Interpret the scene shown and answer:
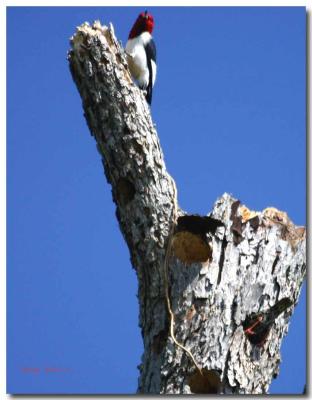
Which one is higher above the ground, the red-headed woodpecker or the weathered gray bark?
the red-headed woodpecker

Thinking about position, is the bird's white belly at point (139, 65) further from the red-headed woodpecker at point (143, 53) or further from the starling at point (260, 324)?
the starling at point (260, 324)

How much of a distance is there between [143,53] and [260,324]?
131 inches

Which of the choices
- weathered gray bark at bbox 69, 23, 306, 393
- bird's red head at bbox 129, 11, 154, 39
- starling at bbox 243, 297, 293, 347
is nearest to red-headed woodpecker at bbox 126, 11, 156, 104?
bird's red head at bbox 129, 11, 154, 39

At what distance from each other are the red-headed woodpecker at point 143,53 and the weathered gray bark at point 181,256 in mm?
2083

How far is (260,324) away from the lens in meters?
3.64

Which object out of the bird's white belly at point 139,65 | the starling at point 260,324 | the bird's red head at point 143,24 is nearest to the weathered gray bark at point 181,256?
the starling at point 260,324

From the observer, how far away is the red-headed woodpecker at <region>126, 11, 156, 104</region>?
19.9 ft

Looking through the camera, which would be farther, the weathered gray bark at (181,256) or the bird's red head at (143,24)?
the bird's red head at (143,24)

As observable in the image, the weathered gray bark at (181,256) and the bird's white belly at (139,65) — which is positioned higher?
the bird's white belly at (139,65)

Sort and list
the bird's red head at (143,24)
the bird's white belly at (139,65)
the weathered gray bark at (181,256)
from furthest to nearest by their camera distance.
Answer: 1. the bird's red head at (143,24)
2. the bird's white belly at (139,65)
3. the weathered gray bark at (181,256)

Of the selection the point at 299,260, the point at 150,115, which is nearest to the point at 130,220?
the point at 150,115

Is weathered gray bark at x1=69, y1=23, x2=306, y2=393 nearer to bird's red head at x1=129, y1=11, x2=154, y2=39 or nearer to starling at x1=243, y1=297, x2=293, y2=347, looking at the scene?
starling at x1=243, y1=297, x2=293, y2=347

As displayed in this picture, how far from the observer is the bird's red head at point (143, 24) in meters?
6.55

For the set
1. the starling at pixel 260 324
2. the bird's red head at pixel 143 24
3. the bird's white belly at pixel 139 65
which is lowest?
the starling at pixel 260 324
